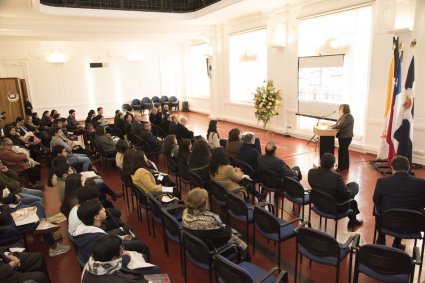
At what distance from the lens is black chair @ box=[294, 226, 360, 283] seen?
2.83 m

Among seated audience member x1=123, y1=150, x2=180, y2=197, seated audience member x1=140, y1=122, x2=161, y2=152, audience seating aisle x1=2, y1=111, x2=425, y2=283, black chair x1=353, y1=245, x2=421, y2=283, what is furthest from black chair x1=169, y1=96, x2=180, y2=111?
black chair x1=353, y1=245, x2=421, y2=283

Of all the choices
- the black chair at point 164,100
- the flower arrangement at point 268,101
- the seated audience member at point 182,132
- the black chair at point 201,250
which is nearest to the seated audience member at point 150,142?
the seated audience member at point 182,132

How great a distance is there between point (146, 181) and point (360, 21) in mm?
7109

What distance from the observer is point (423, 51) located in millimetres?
6480

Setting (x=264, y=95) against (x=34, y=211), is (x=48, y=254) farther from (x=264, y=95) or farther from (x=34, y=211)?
(x=264, y=95)

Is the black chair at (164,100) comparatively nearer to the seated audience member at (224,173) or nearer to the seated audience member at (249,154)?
the seated audience member at (249,154)

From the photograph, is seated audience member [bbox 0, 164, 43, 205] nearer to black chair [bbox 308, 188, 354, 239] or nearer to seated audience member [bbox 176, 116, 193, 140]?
seated audience member [bbox 176, 116, 193, 140]

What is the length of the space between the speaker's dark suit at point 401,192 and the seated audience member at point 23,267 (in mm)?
3698

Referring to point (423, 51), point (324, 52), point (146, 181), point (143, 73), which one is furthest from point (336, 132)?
point (143, 73)

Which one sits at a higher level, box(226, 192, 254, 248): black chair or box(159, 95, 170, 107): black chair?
box(159, 95, 170, 107): black chair

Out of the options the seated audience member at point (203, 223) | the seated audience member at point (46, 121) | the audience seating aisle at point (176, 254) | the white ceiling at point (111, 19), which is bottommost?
the audience seating aisle at point (176, 254)

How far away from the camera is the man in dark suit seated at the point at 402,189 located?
343 cm

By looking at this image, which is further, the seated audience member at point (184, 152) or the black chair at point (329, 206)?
the seated audience member at point (184, 152)

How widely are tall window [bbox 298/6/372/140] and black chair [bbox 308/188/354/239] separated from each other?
5.09 m
